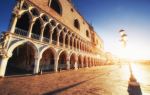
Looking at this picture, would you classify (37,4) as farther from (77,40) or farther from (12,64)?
(77,40)

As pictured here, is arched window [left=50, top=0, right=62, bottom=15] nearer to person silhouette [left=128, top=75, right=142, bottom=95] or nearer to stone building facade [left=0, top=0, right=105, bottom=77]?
stone building facade [left=0, top=0, right=105, bottom=77]

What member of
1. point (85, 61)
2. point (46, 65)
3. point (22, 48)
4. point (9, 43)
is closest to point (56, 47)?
point (46, 65)

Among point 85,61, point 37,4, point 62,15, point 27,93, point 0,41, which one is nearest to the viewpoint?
point 27,93

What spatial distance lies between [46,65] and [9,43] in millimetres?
8910

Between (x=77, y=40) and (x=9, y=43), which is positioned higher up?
(x=77, y=40)

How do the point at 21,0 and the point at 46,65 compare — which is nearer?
the point at 21,0

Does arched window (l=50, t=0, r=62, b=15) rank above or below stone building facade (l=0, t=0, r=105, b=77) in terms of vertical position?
above

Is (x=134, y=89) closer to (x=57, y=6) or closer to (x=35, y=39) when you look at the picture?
(x=35, y=39)

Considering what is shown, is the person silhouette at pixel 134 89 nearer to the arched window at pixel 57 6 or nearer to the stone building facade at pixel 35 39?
the stone building facade at pixel 35 39

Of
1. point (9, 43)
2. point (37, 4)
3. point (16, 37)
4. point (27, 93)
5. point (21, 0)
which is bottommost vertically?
point (27, 93)

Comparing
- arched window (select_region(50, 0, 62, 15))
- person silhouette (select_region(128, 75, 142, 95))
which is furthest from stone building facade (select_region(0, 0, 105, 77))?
person silhouette (select_region(128, 75, 142, 95))

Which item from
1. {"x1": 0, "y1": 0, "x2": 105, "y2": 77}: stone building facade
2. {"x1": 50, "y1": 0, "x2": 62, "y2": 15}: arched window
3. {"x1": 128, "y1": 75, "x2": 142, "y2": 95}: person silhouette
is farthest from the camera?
{"x1": 50, "y1": 0, "x2": 62, "y2": 15}: arched window

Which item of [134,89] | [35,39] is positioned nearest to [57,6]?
[35,39]

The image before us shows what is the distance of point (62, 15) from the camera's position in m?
20.9
